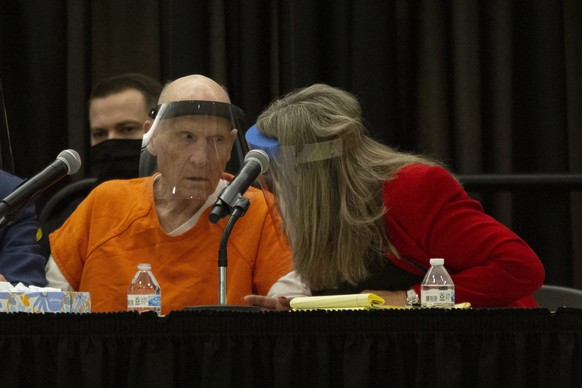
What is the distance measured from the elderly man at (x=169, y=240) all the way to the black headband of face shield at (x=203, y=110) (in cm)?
5

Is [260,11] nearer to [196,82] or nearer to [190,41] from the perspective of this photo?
[190,41]

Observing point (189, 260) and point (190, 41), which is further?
point (190, 41)

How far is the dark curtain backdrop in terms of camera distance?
3.20m

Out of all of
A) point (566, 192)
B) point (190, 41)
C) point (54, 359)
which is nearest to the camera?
point (54, 359)

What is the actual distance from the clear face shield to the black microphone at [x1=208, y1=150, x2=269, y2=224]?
0.29 ft

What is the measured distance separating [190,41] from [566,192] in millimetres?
1333

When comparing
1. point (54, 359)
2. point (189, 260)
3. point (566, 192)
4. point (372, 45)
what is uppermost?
point (372, 45)

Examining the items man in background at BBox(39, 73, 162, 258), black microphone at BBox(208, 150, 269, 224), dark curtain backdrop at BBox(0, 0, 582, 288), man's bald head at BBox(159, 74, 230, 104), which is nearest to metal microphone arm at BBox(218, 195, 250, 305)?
black microphone at BBox(208, 150, 269, 224)

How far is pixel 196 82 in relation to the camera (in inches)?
92.0

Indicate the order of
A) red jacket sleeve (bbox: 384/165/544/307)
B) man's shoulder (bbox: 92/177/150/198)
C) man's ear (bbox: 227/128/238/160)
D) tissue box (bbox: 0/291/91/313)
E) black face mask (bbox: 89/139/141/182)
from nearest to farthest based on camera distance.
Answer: tissue box (bbox: 0/291/91/313) < red jacket sleeve (bbox: 384/165/544/307) < man's ear (bbox: 227/128/238/160) < man's shoulder (bbox: 92/177/150/198) < black face mask (bbox: 89/139/141/182)

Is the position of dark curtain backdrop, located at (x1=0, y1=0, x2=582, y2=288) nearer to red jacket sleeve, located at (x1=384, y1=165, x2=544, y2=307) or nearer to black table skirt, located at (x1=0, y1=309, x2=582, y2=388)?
red jacket sleeve, located at (x1=384, y1=165, x2=544, y2=307)

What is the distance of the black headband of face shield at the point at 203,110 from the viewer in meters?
2.10

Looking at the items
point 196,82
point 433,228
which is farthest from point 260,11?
point 433,228

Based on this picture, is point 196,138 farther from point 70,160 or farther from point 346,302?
point 346,302
